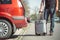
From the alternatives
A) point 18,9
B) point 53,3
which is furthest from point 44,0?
point 18,9

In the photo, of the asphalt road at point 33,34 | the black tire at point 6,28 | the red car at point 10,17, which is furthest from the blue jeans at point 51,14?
the black tire at point 6,28

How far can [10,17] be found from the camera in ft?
20.8

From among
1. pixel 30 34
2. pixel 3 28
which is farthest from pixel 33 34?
pixel 3 28

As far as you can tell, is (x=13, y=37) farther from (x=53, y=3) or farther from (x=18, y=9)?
(x=53, y=3)

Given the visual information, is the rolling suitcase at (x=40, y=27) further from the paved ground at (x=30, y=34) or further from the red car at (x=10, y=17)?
the red car at (x=10, y=17)

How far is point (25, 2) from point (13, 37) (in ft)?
3.34

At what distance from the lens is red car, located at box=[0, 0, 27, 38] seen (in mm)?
6270

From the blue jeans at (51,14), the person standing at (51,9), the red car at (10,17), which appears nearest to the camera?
the red car at (10,17)

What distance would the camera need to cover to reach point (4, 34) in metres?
6.38

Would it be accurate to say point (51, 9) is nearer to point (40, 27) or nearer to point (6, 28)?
point (40, 27)

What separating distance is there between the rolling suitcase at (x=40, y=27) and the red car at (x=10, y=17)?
0.48m

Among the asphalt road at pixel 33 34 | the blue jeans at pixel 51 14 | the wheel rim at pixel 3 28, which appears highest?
the blue jeans at pixel 51 14

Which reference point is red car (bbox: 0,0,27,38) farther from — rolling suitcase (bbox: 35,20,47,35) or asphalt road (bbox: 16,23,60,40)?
rolling suitcase (bbox: 35,20,47,35)

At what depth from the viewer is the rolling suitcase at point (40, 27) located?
6730 millimetres
